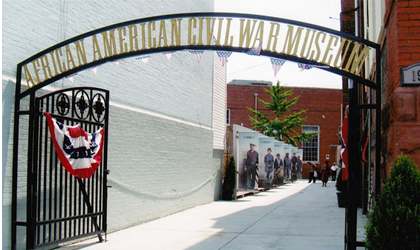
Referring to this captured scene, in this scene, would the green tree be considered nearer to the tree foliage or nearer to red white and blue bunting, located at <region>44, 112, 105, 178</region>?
red white and blue bunting, located at <region>44, 112, 105, 178</region>

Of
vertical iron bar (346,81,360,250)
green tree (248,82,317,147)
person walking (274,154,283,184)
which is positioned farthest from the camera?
green tree (248,82,317,147)

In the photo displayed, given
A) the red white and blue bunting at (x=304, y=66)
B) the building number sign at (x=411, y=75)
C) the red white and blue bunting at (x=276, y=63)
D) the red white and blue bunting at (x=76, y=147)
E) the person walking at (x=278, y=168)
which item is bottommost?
the person walking at (x=278, y=168)

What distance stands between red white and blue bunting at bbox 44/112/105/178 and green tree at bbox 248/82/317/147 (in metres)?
36.7

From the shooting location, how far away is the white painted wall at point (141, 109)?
25.2 ft

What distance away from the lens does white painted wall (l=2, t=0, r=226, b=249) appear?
7.68 m

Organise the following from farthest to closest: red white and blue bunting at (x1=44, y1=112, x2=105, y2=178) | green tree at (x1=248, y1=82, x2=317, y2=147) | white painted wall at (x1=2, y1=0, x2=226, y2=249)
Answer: green tree at (x1=248, y1=82, x2=317, y2=147) → red white and blue bunting at (x1=44, y1=112, x2=105, y2=178) → white painted wall at (x1=2, y1=0, x2=226, y2=249)

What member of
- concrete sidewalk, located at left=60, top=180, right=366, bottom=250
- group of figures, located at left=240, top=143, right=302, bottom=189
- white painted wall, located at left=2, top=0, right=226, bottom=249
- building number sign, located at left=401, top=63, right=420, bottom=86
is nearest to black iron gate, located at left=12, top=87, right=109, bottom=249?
white painted wall, located at left=2, top=0, right=226, bottom=249

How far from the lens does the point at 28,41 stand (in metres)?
7.89

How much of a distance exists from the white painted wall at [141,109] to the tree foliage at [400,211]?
17.4 feet

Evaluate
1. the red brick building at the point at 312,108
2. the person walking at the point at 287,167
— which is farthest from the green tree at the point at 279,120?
the person walking at the point at 287,167

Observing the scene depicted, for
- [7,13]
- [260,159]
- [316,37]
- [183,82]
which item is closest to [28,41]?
[7,13]

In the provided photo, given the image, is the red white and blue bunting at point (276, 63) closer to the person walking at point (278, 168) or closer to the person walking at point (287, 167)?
the person walking at point (278, 168)

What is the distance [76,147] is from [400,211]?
5275mm

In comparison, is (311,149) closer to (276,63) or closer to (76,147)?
(76,147)
